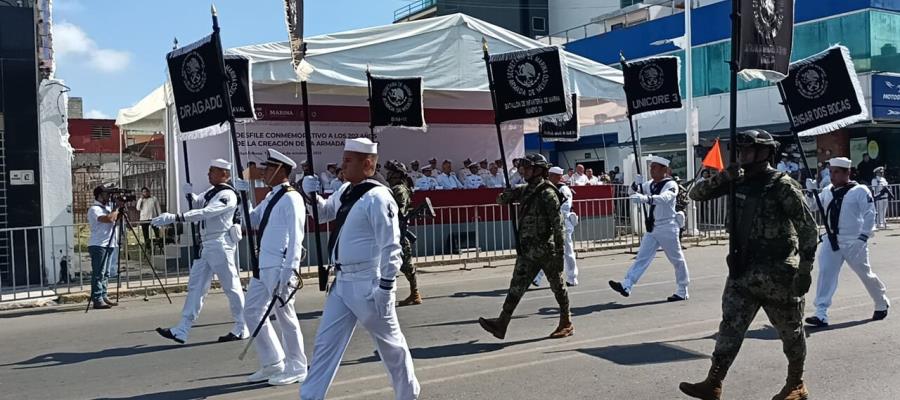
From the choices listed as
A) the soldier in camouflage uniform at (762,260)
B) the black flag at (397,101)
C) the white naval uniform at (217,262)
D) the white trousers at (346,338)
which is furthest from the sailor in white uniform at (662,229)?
the black flag at (397,101)

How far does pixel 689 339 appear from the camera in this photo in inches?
311

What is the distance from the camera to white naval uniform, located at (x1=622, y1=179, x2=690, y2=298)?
412 inches

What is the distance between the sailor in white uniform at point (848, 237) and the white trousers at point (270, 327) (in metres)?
5.52

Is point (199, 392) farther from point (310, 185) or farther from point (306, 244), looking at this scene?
point (306, 244)

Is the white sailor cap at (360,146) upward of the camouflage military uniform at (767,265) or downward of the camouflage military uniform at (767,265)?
upward

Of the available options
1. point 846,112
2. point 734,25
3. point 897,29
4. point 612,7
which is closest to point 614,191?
point 846,112

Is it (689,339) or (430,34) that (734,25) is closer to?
(689,339)

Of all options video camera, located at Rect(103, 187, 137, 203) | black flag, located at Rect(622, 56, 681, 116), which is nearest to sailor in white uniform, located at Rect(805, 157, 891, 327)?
black flag, located at Rect(622, 56, 681, 116)

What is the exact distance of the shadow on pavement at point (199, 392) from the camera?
6.24 metres

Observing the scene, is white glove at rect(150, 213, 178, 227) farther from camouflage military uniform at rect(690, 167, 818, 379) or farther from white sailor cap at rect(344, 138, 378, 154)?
camouflage military uniform at rect(690, 167, 818, 379)

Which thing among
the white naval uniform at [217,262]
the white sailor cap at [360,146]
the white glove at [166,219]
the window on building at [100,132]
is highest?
the window on building at [100,132]

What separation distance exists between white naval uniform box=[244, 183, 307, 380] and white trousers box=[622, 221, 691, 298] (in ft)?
17.3

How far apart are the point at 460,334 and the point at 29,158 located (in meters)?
9.73

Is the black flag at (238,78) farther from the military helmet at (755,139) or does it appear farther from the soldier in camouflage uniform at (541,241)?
the military helmet at (755,139)
